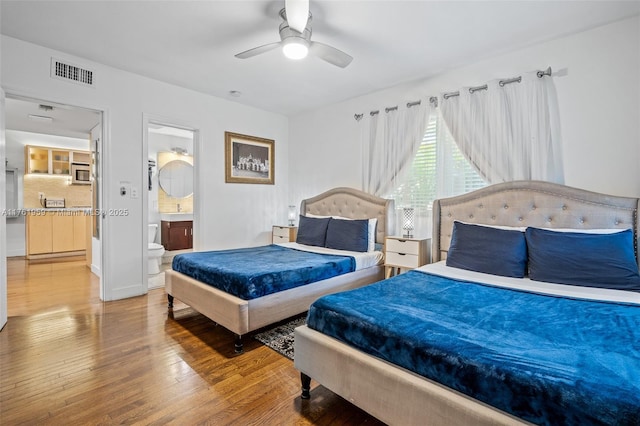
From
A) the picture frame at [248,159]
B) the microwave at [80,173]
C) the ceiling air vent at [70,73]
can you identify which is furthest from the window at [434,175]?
the microwave at [80,173]

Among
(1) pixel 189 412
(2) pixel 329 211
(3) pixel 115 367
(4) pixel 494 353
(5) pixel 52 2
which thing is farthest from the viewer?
(2) pixel 329 211

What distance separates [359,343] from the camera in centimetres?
161

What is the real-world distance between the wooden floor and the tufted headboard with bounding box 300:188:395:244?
2.11m

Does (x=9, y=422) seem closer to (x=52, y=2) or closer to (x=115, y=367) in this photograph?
(x=115, y=367)

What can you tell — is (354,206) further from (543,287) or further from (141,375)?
(141,375)

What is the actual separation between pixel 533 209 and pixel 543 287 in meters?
0.90

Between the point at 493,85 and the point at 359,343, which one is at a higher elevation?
the point at 493,85

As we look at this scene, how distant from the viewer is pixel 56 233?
6.27 m

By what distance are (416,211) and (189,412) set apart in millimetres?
2973

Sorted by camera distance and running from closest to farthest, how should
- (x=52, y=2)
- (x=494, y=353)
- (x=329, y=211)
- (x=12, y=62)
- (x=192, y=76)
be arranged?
1. (x=494, y=353)
2. (x=52, y=2)
3. (x=12, y=62)
4. (x=192, y=76)
5. (x=329, y=211)

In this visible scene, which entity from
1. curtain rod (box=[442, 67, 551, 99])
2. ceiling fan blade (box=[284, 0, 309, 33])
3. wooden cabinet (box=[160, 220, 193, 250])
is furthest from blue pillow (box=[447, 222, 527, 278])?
wooden cabinet (box=[160, 220, 193, 250])

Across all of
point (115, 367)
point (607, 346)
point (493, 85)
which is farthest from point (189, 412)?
point (493, 85)

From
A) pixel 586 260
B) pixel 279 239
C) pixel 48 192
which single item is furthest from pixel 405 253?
pixel 48 192

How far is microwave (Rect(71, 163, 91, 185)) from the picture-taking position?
6.81m
